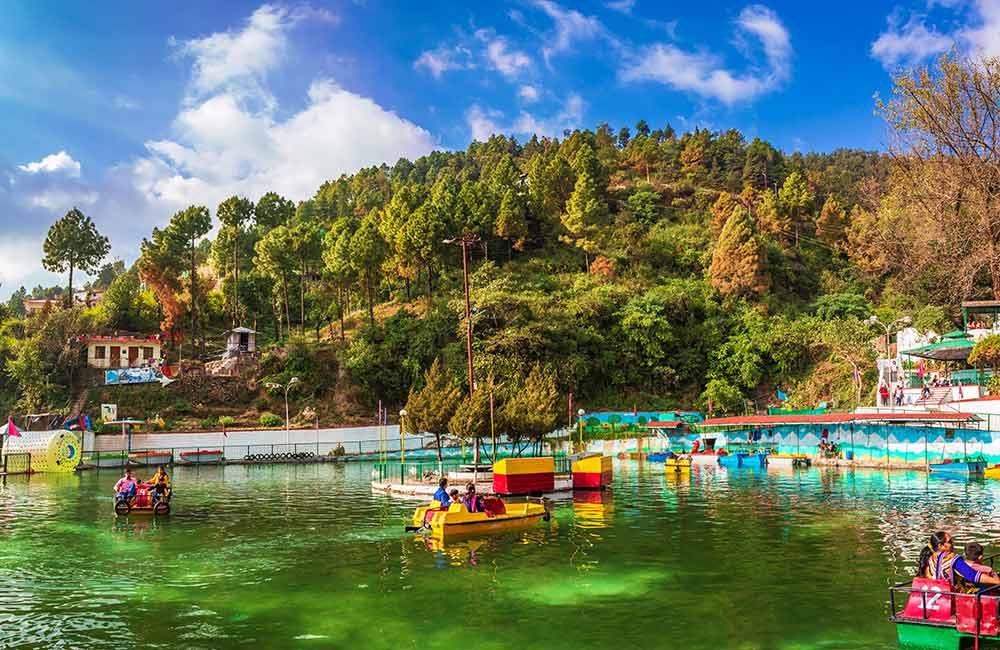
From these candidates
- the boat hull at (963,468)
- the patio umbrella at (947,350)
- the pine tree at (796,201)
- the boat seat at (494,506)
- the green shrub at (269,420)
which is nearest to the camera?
the boat seat at (494,506)

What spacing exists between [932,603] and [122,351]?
80.6 metres

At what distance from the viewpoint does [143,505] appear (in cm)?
3011

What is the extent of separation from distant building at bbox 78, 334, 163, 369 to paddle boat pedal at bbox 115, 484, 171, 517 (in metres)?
50.4

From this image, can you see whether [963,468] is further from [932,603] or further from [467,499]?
[932,603]

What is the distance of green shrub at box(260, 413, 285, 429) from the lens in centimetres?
6788

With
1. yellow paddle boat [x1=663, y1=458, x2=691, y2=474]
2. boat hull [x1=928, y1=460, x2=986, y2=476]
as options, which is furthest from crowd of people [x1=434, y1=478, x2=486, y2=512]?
boat hull [x1=928, y1=460, x2=986, y2=476]

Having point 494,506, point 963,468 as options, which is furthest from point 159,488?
point 963,468

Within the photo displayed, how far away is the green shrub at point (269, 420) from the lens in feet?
223

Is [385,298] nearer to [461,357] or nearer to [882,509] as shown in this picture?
[461,357]

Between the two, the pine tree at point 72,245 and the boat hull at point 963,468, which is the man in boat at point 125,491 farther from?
the pine tree at point 72,245

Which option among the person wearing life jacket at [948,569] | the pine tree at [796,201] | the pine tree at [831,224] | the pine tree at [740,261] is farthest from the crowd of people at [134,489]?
the pine tree at [831,224]

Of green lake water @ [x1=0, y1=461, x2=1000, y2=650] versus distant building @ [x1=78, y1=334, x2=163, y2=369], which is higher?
distant building @ [x1=78, y1=334, x2=163, y2=369]

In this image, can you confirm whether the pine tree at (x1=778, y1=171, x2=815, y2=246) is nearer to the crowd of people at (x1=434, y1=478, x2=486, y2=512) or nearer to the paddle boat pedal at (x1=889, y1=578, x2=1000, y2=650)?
the crowd of people at (x1=434, y1=478, x2=486, y2=512)

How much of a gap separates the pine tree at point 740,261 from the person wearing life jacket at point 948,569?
74932mm
